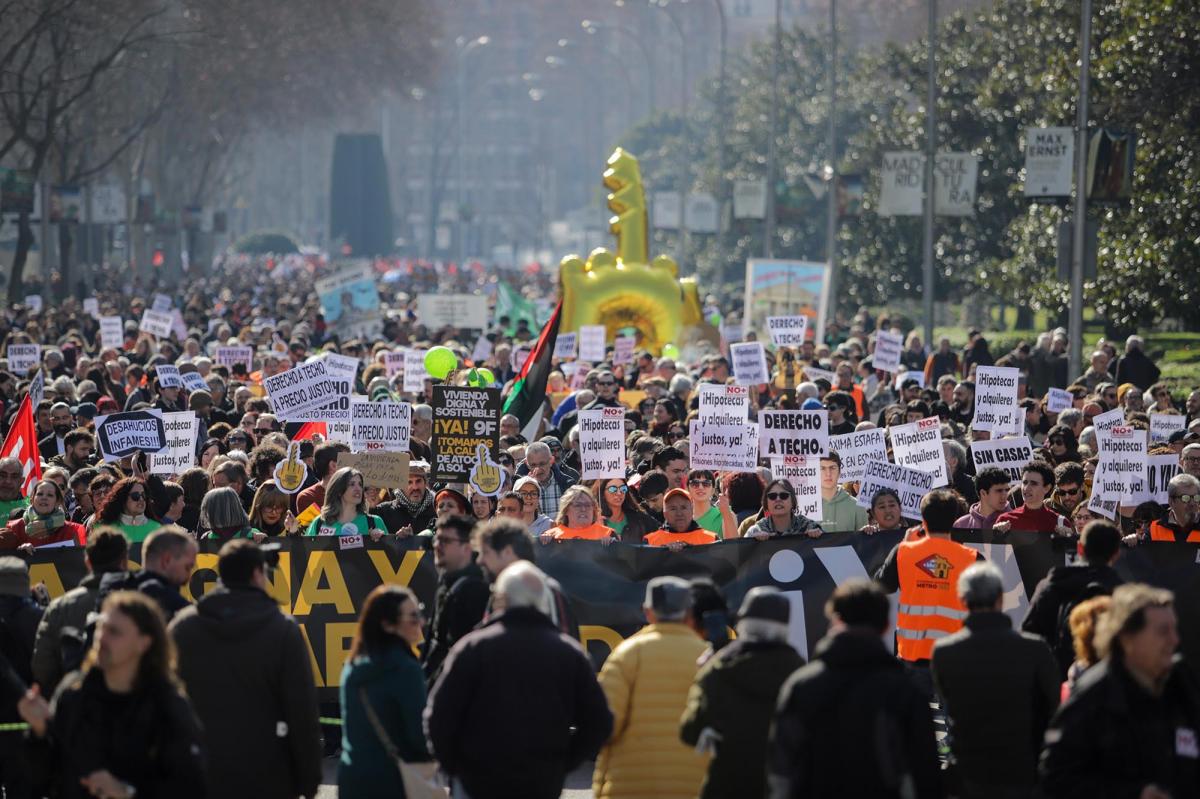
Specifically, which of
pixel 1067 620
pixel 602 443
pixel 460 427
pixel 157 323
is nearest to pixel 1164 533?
pixel 1067 620

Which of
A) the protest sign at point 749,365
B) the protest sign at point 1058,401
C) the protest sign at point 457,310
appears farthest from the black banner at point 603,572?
the protest sign at point 457,310

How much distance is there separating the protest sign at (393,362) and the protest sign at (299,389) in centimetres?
630

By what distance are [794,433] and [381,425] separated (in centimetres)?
268

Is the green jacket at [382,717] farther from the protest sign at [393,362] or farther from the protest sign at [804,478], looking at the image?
the protest sign at [393,362]

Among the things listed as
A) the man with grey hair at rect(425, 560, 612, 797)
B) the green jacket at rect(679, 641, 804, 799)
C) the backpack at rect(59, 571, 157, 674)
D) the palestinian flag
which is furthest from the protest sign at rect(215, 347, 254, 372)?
the green jacket at rect(679, 641, 804, 799)

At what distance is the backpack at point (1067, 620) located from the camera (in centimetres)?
844

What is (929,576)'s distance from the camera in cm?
988

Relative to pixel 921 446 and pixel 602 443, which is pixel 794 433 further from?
pixel 602 443

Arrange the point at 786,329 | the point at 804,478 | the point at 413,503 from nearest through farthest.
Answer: the point at 413,503, the point at 804,478, the point at 786,329

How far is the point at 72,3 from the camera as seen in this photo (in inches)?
1485

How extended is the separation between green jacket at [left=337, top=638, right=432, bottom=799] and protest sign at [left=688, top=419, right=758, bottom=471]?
21.1 ft

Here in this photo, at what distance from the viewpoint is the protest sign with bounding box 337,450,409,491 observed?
41.4 ft

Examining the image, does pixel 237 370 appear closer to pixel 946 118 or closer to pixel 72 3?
pixel 72 3

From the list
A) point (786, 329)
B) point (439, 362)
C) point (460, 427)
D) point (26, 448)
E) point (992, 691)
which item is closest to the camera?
point (992, 691)
